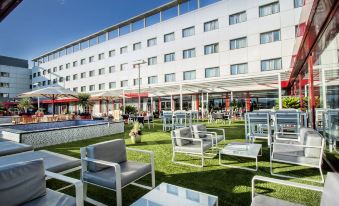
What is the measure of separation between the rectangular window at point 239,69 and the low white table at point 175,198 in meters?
17.6

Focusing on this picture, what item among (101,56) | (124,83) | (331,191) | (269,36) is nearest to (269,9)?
(269,36)

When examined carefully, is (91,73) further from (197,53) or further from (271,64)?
(271,64)

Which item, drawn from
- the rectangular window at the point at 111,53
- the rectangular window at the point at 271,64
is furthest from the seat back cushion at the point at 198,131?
the rectangular window at the point at 111,53

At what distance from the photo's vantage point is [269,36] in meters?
17.2

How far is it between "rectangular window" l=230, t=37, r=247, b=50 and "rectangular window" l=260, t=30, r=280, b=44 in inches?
59.8

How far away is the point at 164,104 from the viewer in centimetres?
2389

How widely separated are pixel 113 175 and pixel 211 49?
63.1 feet

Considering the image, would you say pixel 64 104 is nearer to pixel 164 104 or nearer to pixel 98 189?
pixel 164 104

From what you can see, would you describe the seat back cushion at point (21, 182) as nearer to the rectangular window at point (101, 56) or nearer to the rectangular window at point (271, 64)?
the rectangular window at point (271, 64)

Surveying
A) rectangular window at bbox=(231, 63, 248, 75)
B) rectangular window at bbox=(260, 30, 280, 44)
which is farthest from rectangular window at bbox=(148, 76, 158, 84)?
rectangular window at bbox=(260, 30, 280, 44)

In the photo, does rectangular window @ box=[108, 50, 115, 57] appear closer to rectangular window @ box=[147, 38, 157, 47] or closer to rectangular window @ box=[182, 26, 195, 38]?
rectangular window @ box=[147, 38, 157, 47]

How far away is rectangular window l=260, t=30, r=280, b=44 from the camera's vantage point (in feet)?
55.4

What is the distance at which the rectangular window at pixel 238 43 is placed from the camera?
18.5 m

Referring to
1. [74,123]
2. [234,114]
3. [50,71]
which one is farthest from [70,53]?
[234,114]
